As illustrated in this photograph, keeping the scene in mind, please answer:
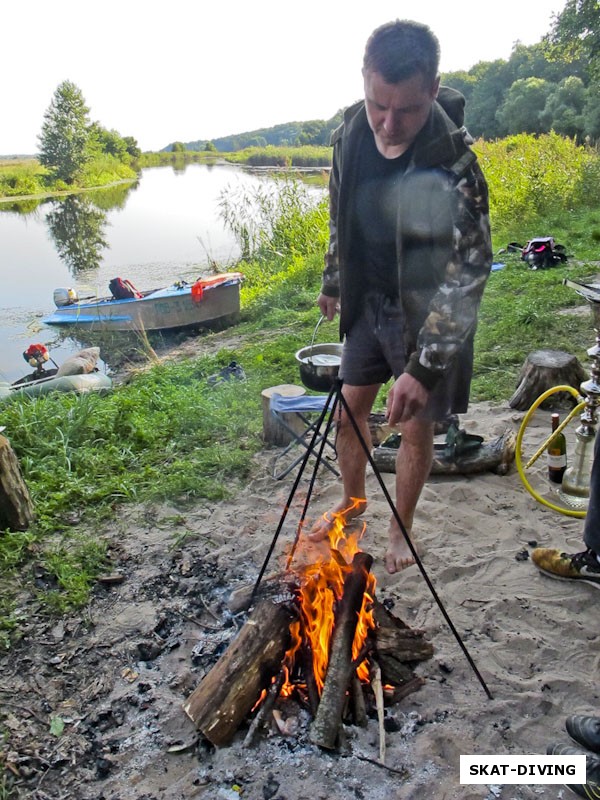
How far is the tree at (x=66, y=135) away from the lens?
47.9 metres

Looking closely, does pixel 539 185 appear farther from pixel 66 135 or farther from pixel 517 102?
pixel 66 135

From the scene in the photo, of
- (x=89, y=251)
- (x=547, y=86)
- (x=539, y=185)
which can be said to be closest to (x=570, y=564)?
(x=539, y=185)

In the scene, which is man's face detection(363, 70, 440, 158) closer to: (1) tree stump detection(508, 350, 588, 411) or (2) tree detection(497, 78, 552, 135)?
(1) tree stump detection(508, 350, 588, 411)

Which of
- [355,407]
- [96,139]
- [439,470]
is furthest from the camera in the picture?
[96,139]

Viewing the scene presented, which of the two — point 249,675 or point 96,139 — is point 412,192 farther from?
point 96,139

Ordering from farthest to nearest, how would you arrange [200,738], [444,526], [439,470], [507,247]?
[507,247]
[439,470]
[444,526]
[200,738]

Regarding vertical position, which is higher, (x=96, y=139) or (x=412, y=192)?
(x=96, y=139)

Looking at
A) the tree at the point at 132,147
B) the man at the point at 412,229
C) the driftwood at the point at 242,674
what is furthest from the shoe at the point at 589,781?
the tree at the point at 132,147

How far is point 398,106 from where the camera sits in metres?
1.97

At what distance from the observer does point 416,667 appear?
2197mm

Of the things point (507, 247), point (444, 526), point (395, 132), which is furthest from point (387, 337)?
point (507, 247)

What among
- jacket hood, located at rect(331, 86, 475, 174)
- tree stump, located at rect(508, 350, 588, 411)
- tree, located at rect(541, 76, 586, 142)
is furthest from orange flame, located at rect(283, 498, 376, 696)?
tree, located at rect(541, 76, 586, 142)

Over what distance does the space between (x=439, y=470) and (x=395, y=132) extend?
2150mm

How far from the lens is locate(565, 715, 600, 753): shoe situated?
1.78m
